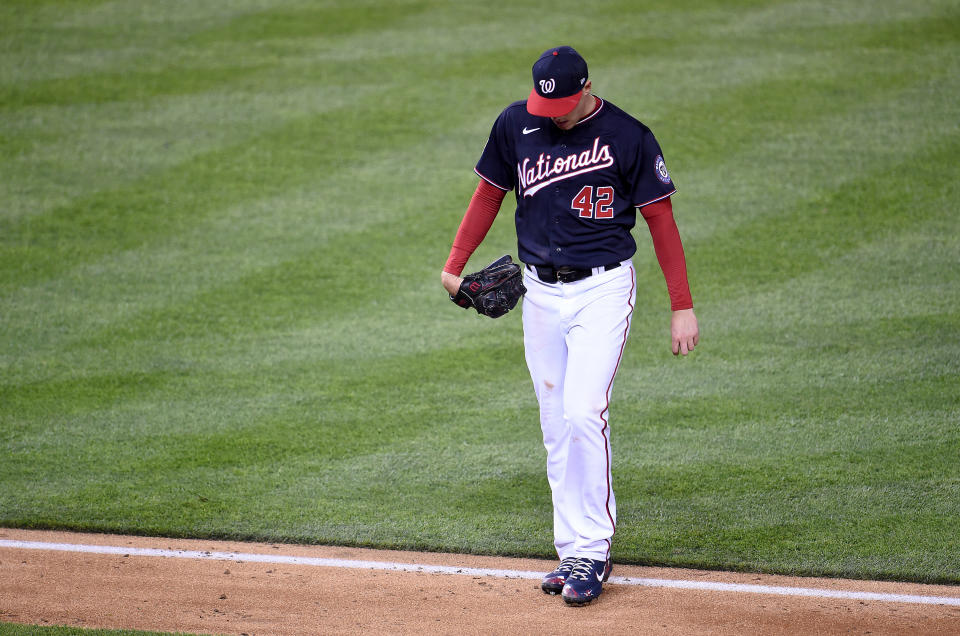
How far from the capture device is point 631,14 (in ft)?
41.9

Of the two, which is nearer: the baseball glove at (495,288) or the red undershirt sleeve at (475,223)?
the baseball glove at (495,288)

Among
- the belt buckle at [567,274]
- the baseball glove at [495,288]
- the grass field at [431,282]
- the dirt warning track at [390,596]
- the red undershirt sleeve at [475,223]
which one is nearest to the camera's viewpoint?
the dirt warning track at [390,596]

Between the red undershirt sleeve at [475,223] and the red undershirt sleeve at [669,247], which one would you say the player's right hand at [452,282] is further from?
the red undershirt sleeve at [669,247]

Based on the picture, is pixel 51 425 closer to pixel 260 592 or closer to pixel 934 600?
pixel 260 592

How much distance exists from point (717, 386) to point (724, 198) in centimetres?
299

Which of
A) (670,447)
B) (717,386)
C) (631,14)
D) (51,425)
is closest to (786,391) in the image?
(717,386)

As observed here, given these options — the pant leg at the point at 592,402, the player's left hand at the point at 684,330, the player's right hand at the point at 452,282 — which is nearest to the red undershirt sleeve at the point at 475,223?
the player's right hand at the point at 452,282

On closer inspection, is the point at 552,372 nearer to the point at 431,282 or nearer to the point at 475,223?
the point at 475,223

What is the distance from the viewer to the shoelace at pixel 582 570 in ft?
13.8

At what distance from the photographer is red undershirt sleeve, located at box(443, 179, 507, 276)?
4.53 m

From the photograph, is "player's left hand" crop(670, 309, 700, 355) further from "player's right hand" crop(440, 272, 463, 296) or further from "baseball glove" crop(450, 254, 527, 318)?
"player's right hand" crop(440, 272, 463, 296)

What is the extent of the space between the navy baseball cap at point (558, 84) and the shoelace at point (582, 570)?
1.76 meters

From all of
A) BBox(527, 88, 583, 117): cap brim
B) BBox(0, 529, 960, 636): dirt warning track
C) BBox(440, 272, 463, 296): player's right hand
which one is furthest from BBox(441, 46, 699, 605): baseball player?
BBox(440, 272, 463, 296): player's right hand

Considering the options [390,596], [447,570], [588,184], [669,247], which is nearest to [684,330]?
[669,247]
